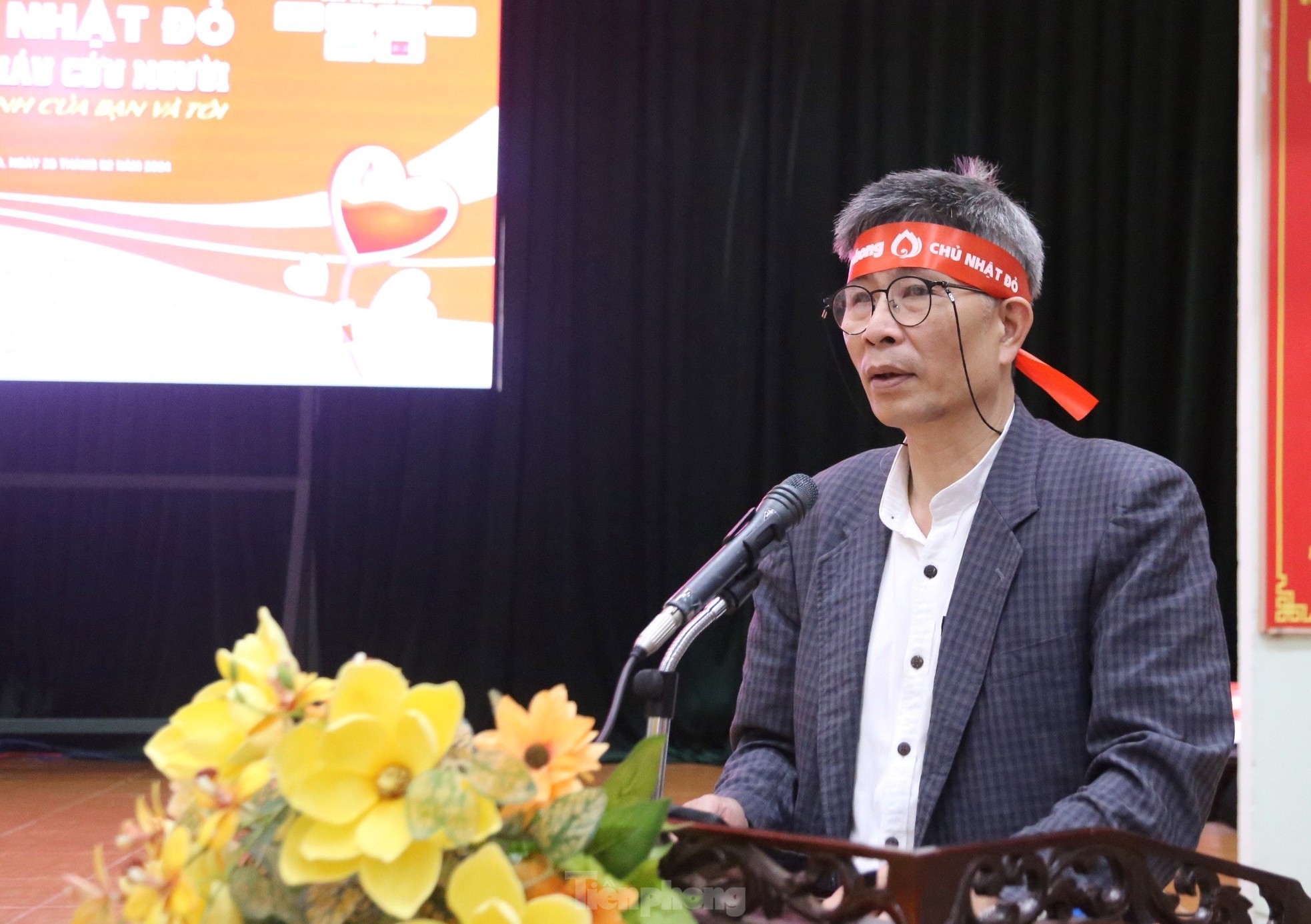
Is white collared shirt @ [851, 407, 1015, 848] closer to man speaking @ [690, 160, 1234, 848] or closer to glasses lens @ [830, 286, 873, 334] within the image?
man speaking @ [690, 160, 1234, 848]

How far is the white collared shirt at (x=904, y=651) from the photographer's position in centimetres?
146

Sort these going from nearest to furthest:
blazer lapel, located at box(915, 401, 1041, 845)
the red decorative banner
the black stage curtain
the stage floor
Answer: blazer lapel, located at box(915, 401, 1041, 845)
the red decorative banner
the stage floor
the black stage curtain

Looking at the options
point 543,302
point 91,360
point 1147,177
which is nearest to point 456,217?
point 543,302

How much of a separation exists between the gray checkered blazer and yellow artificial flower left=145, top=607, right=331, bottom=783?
0.85 m

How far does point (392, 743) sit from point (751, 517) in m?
0.73

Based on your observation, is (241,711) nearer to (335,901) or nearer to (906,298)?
(335,901)

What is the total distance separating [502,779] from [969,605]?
1.04 m

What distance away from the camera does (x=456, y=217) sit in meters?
3.80

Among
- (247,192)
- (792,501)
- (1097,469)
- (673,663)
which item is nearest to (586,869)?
(673,663)

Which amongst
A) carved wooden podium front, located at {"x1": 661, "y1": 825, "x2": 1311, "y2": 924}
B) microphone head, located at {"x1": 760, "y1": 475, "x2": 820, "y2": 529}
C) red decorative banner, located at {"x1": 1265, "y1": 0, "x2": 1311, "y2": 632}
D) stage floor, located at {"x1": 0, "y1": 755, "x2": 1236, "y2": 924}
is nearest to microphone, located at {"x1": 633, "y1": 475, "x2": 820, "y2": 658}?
microphone head, located at {"x1": 760, "y1": 475, "x2": 820, "y2": 529}

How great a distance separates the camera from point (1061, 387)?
169cm

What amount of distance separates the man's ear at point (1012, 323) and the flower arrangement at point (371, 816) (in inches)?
44.5

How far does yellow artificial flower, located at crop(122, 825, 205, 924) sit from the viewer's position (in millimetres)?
570

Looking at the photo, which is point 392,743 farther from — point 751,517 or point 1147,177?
point 1147,177
